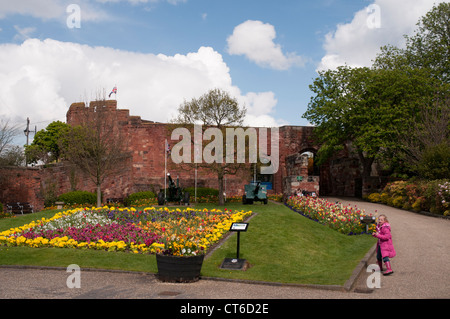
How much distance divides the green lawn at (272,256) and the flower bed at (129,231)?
1.58ft

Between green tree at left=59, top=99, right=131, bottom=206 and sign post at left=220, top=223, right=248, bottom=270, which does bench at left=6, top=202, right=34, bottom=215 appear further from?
sign post at left=220, top=223, right=248, bottom=270

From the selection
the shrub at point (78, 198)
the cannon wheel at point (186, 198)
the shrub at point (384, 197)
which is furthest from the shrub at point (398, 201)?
the shrub at point (78, 198)

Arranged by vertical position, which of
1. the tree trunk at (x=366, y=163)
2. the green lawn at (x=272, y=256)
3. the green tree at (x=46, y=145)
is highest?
the green tree at (x=46, y=145)

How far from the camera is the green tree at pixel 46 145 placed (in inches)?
1909

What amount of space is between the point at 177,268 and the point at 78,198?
17.1 meters

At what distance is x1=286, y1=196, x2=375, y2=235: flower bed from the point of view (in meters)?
15.1

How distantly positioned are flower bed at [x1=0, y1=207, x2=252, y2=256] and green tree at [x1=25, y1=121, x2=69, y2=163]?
118 ft

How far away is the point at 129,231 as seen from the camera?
13.0m

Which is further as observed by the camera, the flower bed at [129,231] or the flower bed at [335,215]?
the flower bed at [335,215]

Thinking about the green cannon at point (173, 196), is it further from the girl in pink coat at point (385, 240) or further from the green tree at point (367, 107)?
the girl in pink coat at point (385, 240)

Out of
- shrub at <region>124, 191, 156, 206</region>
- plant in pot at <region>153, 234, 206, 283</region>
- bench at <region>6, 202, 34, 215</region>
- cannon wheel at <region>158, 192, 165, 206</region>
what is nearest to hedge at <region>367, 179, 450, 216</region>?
cannon wheel at <region>158, 192, 165, 206</region>

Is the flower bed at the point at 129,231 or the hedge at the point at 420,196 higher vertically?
the hedge at the point at 420,196
